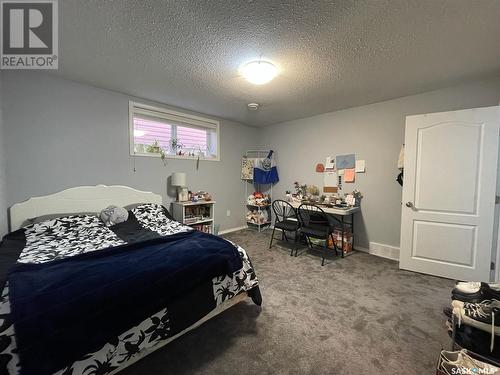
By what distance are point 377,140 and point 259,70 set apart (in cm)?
223

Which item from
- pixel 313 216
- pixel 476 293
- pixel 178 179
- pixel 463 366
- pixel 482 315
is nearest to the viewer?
pixel 463 366

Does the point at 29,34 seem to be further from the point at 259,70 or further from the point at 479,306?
the point at 479,306

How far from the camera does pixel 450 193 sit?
97.3 inches

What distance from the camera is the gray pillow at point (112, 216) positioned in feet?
8.32

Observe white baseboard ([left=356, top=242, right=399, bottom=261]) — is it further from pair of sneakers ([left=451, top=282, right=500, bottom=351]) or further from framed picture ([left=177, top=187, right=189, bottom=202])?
framed picture ([left=177, top=187, right=189, bottom=202])

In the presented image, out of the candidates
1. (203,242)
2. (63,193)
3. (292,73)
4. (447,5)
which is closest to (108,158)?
(63,193)

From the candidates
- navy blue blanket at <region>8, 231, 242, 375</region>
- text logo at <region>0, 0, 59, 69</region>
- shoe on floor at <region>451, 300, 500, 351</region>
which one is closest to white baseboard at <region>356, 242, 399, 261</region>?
shoe on floor at <region>451, 300, 500, 351</region>

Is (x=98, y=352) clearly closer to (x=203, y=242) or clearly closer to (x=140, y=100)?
(x=203, y=242)

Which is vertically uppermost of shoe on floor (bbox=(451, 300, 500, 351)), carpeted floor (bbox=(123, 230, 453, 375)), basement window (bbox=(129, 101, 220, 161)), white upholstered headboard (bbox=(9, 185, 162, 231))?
basement window (bbox=(129, 101, 220, 161))

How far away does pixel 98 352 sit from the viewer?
1102mm

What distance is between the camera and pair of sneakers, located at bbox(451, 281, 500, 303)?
55.1 inches

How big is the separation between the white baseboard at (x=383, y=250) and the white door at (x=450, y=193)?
387 millimetres

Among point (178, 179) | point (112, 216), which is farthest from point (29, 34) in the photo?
point (178, 179)

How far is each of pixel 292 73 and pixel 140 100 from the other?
2227 mm
